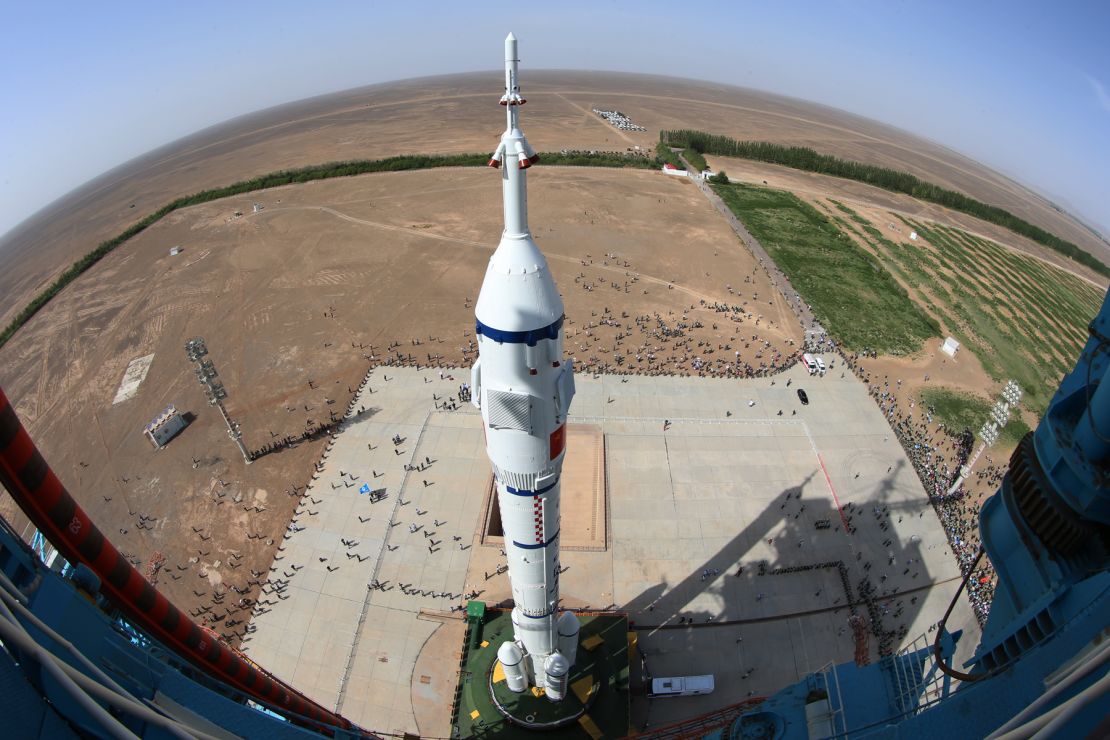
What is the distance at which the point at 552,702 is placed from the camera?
72.3ft

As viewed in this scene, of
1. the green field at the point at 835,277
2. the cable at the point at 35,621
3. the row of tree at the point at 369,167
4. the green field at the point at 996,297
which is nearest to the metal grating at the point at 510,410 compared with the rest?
the cable at the point at 35,621

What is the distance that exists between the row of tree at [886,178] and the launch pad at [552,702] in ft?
376

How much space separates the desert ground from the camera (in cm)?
3241

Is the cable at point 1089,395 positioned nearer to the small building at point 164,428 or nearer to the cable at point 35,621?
the cable at point 35,621

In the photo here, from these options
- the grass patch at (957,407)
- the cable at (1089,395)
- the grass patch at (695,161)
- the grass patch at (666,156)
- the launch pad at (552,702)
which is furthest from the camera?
the grass patch at (666,156)

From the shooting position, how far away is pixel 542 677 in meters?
22.0

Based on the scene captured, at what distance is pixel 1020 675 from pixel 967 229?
359ft

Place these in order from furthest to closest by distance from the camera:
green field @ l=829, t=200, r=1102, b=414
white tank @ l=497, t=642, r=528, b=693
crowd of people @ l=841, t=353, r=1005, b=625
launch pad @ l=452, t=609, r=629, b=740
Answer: green field @ l=829, t=200, r=1102, b=414
crowd of people @ l=841, t=353, r=1005, b=625
launch pad @ l=452, t=609, r=629, b=740
white tank @ l=497, t=642, r=528, b=693

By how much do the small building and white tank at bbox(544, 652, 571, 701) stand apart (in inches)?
1352

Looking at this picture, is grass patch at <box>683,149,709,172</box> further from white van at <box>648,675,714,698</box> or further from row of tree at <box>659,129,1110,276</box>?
white van at <box>648,675,714,698</box>

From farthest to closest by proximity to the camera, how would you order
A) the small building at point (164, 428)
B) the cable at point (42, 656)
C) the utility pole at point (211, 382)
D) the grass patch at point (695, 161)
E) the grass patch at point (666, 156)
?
the grass patch at point (666, 156) < the grass patch at point (695, 161) < the small building at point (164, 428) < the utility pole at point (211, 382) < the cable at point (42, 656)

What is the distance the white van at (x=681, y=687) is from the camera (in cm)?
2361

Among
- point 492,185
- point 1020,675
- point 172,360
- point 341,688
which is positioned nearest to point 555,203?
point 492,185

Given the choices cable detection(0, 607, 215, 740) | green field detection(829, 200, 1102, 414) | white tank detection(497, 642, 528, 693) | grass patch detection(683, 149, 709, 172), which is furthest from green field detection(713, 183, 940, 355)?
cable detection(0, 607, 215, 740)
